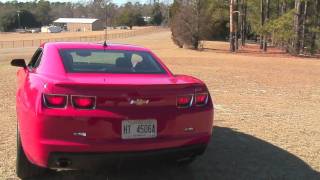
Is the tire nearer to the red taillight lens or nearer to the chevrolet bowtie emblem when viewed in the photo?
the chevrolet bowtie emblem

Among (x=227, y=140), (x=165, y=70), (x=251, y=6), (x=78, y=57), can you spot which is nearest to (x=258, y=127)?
(x=227, y=140)

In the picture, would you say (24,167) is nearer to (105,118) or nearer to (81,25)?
(105,118)

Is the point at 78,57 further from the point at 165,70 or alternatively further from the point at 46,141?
the point at 46,141

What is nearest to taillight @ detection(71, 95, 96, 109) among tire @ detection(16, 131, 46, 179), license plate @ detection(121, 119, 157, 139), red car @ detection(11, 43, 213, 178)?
red car @ detection(11, 43, 213, 178)

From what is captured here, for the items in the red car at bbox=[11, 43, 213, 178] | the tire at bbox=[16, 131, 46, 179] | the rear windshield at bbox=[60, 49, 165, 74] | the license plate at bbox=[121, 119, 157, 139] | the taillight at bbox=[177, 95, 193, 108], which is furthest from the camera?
the rear windshield at bbox=[60, 49, 165, 74]

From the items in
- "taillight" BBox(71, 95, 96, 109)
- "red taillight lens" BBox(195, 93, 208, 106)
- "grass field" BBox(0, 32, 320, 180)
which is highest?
"taillight" BBox(71, 95, 96, 109)

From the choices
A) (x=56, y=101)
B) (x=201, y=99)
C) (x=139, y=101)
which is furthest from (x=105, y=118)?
(x=201, y=99)

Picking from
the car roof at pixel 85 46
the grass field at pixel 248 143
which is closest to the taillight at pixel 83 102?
the grass field at pixel 248 143

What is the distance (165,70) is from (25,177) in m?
1.96

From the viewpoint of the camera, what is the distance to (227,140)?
26.1ft

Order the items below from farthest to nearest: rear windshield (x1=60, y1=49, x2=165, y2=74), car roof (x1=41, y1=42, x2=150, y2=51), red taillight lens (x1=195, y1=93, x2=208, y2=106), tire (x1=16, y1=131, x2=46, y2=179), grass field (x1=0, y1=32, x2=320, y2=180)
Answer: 1. car roof (x1=41, y1=42, x2=150, y2=51)
2. grass field (x1=0, y1=32, x2=320, y2=180)
3. rear windshield (x1=60, y1=49, x2=165, y2=74)
4. tire (x1=16, y1=131, x2=46, y2=179)
5. red taillight lens (x1=195, y1=93, x2=208, y2=106)

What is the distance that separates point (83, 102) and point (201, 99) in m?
1.25

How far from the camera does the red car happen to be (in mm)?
4801

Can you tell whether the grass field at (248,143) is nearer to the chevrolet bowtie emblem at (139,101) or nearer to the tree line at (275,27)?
the chevrolet bowtie emblem at (139,101)
